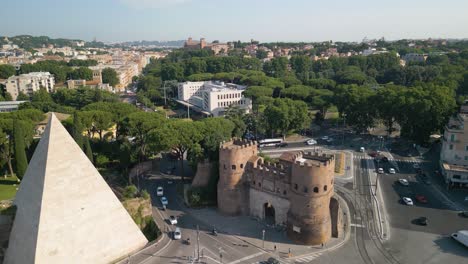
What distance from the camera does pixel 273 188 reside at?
42.7 metres

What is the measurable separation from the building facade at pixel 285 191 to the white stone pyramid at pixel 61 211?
15.4 meters

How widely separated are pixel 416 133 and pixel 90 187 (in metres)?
61.6

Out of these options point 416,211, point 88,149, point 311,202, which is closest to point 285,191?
point 311,202

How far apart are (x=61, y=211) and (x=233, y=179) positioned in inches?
810

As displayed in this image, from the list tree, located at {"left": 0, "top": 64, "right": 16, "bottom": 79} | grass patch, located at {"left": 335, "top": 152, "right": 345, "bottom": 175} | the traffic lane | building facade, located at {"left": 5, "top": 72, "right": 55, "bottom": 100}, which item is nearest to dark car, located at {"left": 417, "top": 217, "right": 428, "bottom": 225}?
the traffic lane

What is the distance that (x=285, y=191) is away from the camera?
41.5 m

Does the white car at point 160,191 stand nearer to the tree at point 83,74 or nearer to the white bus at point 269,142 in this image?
the white bus at point 269,142

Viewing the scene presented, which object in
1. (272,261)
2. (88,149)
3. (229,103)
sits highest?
(229,103)

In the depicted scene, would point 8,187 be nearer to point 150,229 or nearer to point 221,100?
point 150,229

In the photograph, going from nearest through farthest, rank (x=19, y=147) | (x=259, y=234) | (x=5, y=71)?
(x=259, y=234), (x=19, y=147), (x=5, y=71)

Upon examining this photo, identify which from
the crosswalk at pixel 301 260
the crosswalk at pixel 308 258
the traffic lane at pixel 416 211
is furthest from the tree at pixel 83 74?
the crosswalk at pixel 308 258

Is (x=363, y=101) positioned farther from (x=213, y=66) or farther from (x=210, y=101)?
(x=213, y=66)

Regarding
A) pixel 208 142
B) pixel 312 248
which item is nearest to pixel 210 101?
pixel 208 142

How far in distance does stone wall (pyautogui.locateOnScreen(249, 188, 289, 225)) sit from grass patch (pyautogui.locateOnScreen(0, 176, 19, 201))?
3322 cm
